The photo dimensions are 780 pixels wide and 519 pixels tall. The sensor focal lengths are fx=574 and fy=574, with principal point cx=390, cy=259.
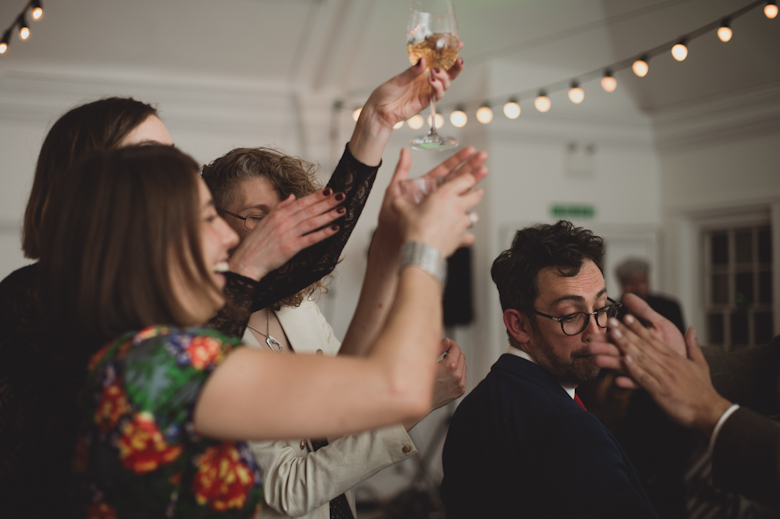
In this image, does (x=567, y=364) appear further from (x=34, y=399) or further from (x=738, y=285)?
(x=738, y=285)

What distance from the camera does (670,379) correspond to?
1.24 metres

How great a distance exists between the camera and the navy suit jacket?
1343mm

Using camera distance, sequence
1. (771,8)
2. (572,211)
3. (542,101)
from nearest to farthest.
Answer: (771,8), (542,101), (572,211)

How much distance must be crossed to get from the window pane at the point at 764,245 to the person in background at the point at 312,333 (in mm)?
4565

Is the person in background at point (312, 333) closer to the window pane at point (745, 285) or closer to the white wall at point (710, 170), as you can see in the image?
the white wall at point (710, 170)

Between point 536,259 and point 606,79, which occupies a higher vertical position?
point 606,79

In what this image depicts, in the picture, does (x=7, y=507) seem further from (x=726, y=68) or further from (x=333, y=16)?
(x=726, y=68)

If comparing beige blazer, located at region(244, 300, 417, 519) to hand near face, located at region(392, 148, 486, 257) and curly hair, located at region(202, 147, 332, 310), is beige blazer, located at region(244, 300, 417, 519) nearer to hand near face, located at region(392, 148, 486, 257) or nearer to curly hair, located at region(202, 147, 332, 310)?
curly hair, located at region(202, 147, 332, 310)

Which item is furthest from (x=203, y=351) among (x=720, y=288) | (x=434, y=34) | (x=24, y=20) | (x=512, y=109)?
(x=720, y=288)

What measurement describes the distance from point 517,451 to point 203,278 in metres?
0.96

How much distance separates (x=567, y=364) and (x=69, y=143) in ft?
4.69

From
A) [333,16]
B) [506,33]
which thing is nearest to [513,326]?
[333,16]

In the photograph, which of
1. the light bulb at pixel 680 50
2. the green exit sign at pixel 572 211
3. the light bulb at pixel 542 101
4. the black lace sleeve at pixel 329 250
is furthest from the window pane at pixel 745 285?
the black lace sleeve at pixel 329 250

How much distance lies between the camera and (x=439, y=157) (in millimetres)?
5078
